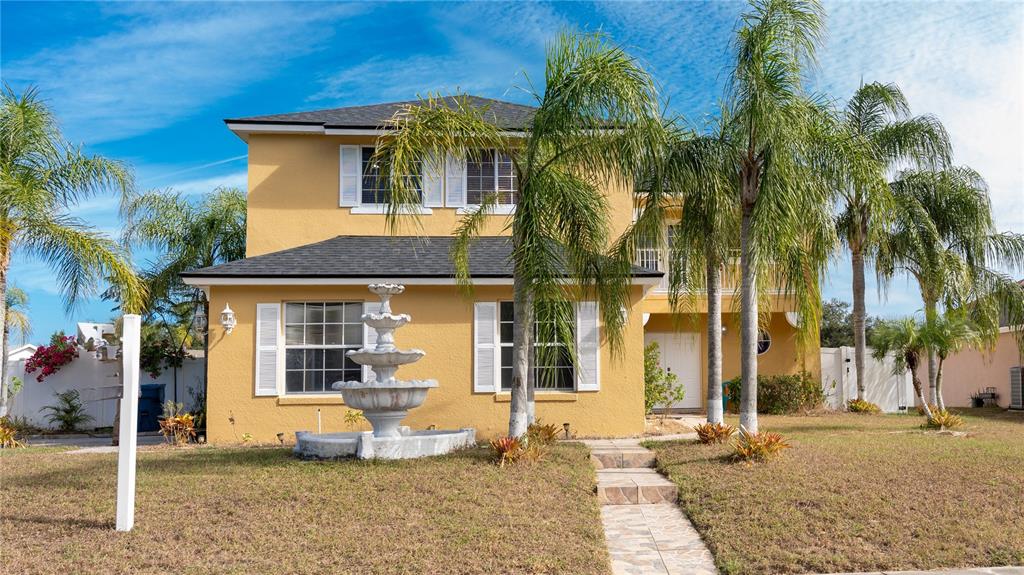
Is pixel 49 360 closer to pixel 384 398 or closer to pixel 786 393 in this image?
pixel 384 398

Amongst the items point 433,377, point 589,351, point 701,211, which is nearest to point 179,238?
point 433,377

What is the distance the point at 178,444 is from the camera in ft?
43.9

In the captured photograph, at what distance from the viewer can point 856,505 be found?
7.99 m

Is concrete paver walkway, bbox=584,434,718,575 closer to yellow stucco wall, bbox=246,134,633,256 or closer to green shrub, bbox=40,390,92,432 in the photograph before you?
yellow stucco wall, bbox=246,134,633,256

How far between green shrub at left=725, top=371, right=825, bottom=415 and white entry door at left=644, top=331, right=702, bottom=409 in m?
1.19

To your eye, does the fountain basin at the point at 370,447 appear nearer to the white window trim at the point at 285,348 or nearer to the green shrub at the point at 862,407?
the white window trim at the point at 285,348

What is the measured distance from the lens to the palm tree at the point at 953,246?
58.8ft

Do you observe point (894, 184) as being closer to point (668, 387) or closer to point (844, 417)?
point (844, 417)

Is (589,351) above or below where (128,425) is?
above

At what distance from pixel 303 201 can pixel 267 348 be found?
11.4 feet

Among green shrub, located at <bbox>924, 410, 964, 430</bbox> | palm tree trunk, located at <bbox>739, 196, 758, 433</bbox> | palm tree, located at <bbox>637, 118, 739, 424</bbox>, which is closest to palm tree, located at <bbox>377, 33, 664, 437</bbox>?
palm tree, located at <bbox>637, 118, 739, 424</bbox>

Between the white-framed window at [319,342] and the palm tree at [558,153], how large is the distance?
3616mm

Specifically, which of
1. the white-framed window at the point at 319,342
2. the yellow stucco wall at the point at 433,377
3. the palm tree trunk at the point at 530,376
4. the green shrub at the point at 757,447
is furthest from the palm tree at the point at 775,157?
the white-framed window at the point at 319,342

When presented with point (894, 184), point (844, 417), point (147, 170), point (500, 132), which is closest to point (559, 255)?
point (500, 132)
